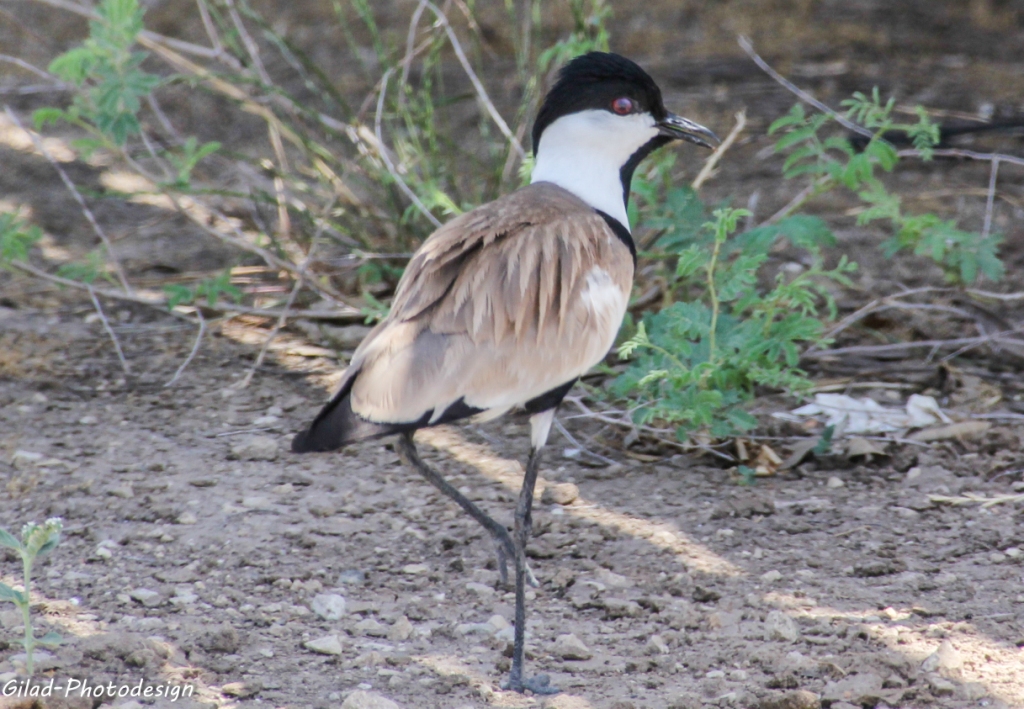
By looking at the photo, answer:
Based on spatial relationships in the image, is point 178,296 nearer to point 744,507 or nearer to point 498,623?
point 498,623

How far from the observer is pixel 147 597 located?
10.3 ft

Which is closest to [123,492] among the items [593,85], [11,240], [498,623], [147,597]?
[147,597]

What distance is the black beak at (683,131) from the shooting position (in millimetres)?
3732

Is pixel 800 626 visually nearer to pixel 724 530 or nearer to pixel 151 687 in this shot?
pixel 724 530

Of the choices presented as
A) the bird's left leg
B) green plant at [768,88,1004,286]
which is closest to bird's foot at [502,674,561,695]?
the bird's left leg

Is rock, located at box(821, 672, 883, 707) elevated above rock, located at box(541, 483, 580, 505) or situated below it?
above

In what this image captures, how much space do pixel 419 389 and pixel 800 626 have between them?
46.0 inches

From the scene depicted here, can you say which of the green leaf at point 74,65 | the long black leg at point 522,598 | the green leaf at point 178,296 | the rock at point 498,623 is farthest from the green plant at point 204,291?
the rock at point 498,623

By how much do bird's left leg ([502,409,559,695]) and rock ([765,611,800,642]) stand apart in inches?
23.5

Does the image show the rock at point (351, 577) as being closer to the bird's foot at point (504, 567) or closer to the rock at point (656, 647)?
the bird's foot at point (504, 567)

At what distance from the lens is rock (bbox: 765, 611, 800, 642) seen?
302 cm

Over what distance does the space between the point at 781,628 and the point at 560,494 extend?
980 millimetres

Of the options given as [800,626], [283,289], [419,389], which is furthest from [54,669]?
[283,289]

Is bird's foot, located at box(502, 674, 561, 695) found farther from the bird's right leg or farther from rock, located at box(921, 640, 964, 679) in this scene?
rock, located at box(921, 640, 964, 679)
